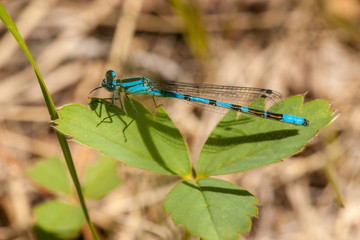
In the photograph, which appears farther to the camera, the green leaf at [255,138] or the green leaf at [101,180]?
the green leaf at [101,180]

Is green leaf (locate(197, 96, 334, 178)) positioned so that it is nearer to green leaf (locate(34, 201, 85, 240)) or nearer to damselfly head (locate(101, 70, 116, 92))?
damselfly head (locate(101, 70, 116, 92))

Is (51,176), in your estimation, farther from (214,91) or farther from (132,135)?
(214,91)

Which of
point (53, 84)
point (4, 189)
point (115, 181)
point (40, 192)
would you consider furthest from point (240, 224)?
point (53, 84)

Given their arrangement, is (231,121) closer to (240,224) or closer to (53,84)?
(240,224)

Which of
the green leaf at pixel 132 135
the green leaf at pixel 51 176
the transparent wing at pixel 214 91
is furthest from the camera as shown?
the transparent wing at pixel 214 91

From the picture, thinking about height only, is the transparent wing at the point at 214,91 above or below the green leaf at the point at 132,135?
above

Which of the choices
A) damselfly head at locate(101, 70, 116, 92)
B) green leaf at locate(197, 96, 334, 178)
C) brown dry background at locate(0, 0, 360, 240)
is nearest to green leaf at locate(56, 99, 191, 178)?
green leaf at locate(197, 96, 334, 178)

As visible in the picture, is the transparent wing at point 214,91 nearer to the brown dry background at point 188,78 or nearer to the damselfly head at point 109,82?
the brown dry background at point 188,78

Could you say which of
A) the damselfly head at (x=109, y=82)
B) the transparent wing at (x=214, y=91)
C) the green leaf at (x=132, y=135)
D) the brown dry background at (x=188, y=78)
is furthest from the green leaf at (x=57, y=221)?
the transparent wing at (x=214, y=91)
